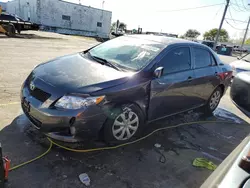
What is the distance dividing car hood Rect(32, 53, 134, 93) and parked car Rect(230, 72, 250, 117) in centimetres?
143

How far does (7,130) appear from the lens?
334 centimetres

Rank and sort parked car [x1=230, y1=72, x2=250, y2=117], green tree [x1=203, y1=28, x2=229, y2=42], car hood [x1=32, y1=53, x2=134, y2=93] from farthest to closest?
green tree [x1=203, y1=28, x2=229, y2=42]
car hood [x1=32, y1=53, x2=134, y2=93]
parked car [x1=230, y1=72, x2=250, y2=117]

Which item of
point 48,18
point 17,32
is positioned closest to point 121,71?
point 17,32

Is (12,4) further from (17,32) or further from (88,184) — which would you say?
(88,184)

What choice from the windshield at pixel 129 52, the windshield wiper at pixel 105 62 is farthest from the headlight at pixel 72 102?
the windshield at pixel 129 52

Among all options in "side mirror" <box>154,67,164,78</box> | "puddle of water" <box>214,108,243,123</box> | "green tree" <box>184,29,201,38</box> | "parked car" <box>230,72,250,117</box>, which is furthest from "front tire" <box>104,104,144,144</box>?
"green tree" <box>184,29,201,38</box>

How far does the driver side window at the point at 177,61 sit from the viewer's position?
374 cm

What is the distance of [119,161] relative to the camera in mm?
3029

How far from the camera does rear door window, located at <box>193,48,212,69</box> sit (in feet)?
14.6

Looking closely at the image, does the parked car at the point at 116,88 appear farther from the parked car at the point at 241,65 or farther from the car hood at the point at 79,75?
the parked car at the point at 241,65

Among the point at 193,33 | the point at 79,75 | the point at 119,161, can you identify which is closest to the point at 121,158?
the point at 119,161

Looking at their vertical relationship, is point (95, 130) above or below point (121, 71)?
below

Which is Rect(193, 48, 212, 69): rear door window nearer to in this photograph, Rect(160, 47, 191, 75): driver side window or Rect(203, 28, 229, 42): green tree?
Rect(160, 47, 191, 75): driver side window

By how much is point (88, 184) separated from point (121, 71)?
167cm
